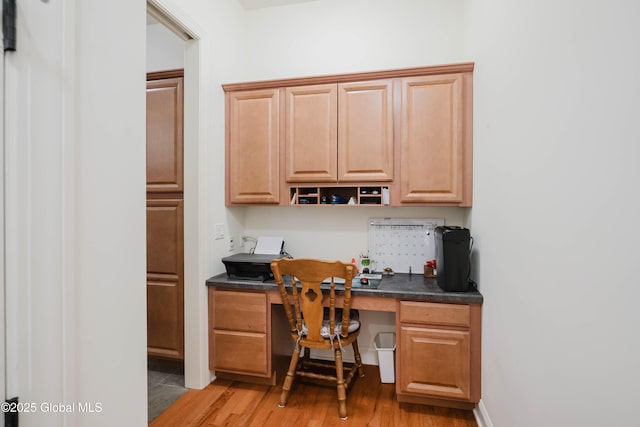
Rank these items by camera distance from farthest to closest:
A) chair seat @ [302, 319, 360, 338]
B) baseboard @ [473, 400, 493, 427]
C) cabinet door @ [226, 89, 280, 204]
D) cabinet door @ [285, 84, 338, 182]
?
cabinet door @ [226, 89, 280, 204]
cabinet door @ [285, 84, 338, 182]
chair seat @ [302, 319, 360, 338]
baseboard @ [473, 400, 493, 427]

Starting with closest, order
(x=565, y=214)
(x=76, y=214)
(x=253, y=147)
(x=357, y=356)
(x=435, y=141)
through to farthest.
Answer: (x=76, y=214)
(x=565, y=214)
(x=435, y=141)
(x=357, y=356)
(x=253, y=147)

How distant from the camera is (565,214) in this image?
3.30 feet

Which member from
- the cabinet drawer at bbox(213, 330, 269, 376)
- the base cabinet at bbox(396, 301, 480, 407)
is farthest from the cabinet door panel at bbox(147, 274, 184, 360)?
the base cabinet at bbox(396, 301, 480, 407)

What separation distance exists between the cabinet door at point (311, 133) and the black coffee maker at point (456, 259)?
942 millimetres

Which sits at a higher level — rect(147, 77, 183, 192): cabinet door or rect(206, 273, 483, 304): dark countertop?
rect(147, 77, 183, 192): cabinet door

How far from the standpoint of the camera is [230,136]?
2635 millimetres

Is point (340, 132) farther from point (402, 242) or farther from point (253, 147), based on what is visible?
point (402, 242)

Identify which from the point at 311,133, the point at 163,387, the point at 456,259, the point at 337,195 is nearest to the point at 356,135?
the point at 311,133

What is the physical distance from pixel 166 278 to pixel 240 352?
3.03 ft

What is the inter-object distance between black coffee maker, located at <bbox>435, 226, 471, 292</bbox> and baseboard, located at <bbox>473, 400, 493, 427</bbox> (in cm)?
69

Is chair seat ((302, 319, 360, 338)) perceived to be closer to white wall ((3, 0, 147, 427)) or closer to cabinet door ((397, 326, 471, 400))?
cabinet door ((397, 326, 471, 400))

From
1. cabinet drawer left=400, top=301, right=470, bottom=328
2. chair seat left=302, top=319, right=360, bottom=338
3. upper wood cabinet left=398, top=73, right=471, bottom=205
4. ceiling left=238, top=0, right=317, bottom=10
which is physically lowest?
chair seat left=302, top=319, right=360, bottom=338

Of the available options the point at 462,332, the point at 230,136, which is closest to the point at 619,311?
the point at 462,332

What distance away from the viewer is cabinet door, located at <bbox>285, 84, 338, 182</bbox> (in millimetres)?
2445
